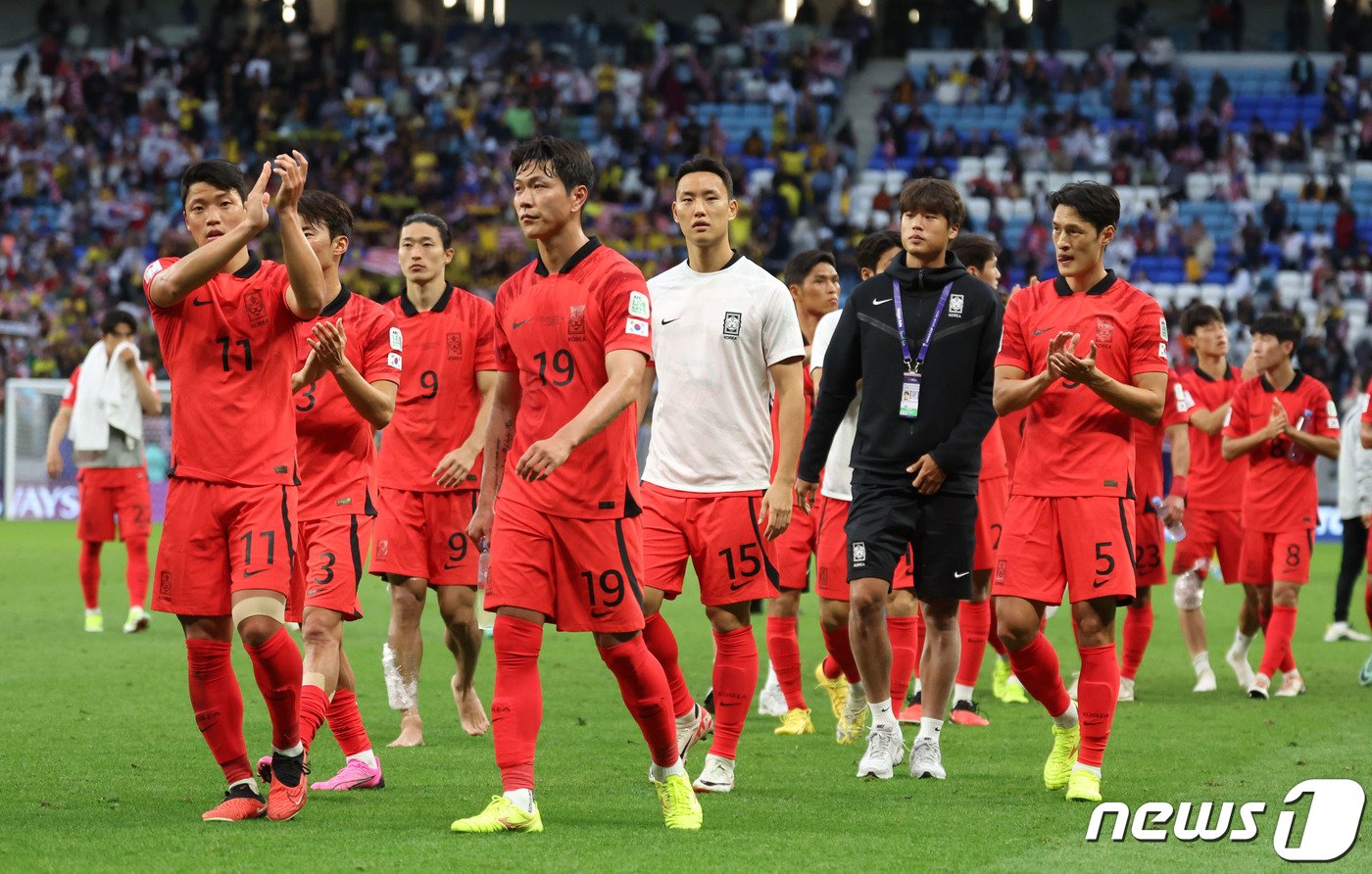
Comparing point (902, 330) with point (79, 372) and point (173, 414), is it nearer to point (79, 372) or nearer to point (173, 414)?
point (173, 414)

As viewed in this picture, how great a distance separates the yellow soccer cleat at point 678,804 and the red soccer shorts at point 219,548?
1516mm

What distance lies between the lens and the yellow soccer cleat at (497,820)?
6.07m

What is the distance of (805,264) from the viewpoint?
980cm

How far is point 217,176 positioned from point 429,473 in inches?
101

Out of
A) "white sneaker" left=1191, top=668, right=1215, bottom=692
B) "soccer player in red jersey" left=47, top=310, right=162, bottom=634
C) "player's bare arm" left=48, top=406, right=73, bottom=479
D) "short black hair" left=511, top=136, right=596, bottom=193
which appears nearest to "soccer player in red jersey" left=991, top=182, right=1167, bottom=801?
"short black hair" left=511, top=136, right=596, bottom=193

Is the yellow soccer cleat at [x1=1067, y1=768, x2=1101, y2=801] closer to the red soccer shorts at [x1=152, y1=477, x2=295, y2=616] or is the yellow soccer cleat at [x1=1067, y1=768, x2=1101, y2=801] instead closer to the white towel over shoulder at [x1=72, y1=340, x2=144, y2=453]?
the red soccer shorts at [x1=152, y1=477, x2=295, y2=616]

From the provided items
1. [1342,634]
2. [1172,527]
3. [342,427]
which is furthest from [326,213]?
[1342,634]

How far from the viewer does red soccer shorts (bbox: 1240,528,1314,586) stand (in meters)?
11.4

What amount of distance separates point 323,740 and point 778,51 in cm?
3166

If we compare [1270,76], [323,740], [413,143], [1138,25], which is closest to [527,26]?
[413,143]

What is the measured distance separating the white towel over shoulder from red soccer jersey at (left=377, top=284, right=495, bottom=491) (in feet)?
20.5

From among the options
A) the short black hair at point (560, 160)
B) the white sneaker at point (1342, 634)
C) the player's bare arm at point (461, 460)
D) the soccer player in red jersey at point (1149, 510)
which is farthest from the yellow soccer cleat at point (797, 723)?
the white sneaker at point (1342, 634)

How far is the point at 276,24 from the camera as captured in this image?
4122cm

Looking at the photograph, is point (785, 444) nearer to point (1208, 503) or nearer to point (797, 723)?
point (797, 723)
